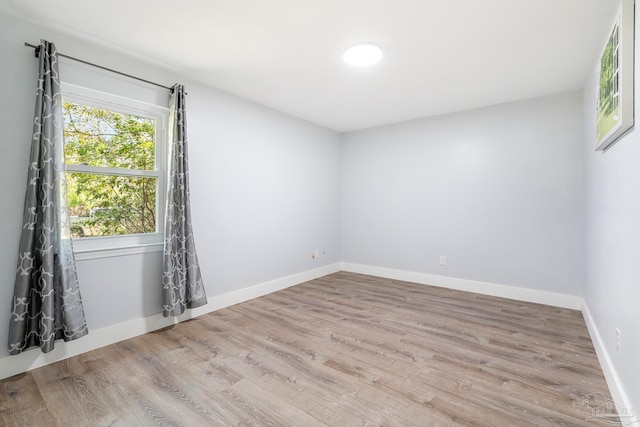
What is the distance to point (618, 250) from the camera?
1831mm

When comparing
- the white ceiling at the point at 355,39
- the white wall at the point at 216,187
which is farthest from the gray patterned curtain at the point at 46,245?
the white ceiling at the point at 355,39

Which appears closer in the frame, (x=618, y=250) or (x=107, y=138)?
(x=618, y=250)

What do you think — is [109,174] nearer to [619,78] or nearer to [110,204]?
[110,204]

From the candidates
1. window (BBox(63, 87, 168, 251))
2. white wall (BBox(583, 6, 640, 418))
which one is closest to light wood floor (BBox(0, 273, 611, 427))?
white wall (BBox(583, 6, 640, 418))

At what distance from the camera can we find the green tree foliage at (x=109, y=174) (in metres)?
2.49

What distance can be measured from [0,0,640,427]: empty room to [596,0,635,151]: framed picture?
13 mm

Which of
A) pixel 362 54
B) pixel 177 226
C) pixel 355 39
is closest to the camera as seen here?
pixel 355 39

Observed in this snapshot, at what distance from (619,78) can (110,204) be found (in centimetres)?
376

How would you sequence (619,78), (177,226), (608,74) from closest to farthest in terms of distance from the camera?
(619,78) < (608,74) < (177,226)

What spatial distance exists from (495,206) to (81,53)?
4636 mm

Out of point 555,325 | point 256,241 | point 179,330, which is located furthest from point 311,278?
point 555,325

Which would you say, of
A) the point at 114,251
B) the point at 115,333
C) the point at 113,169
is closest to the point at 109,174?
the point at 113,169

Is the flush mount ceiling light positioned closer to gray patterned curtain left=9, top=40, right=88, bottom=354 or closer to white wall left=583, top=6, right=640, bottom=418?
white wall left=583, top=6, right=640, bottom=418

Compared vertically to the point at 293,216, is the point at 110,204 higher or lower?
higher
